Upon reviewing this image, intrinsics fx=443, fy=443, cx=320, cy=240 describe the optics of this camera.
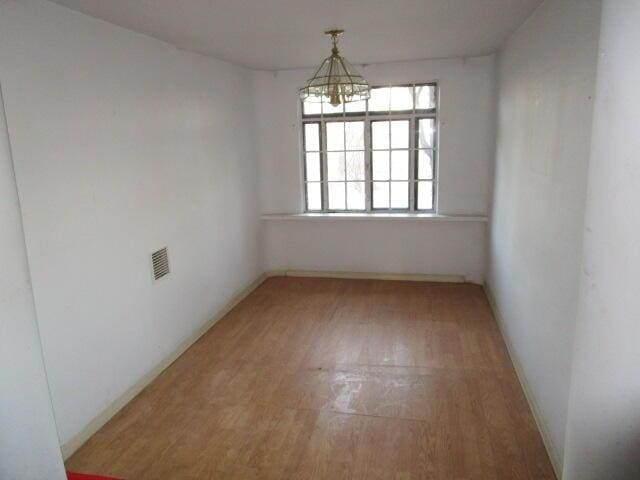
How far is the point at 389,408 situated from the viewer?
299 cm

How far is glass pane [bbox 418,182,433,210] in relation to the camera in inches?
219

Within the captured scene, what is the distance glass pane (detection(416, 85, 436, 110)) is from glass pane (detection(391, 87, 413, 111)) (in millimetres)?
84

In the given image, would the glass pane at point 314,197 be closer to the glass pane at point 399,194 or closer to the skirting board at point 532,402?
the glass pane at point 399,194

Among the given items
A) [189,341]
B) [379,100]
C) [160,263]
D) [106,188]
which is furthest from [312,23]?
[189,341]

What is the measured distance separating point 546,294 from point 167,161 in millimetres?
2985

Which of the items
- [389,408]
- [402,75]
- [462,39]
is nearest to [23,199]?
[389,408]

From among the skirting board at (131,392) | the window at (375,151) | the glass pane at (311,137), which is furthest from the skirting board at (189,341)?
the glass pane at (311,137)

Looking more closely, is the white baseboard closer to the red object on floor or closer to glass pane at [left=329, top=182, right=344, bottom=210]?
glass pane at [left=329, top=182, right=344, bottom=210]

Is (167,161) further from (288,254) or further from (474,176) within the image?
(474,176)

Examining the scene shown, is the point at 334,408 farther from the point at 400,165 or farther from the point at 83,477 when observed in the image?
the point at 400,165

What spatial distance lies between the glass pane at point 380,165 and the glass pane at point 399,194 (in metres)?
0.17

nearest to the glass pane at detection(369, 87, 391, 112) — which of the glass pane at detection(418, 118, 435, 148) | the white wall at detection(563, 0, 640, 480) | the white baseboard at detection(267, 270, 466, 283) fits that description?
the glass pane at detection(418, 118, 435, 148)

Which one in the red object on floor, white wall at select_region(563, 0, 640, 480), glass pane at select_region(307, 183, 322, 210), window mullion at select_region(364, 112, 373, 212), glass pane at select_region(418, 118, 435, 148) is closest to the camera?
white wall at select_region(563, 0, 640, 480)

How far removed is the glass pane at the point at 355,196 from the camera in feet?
18.8
